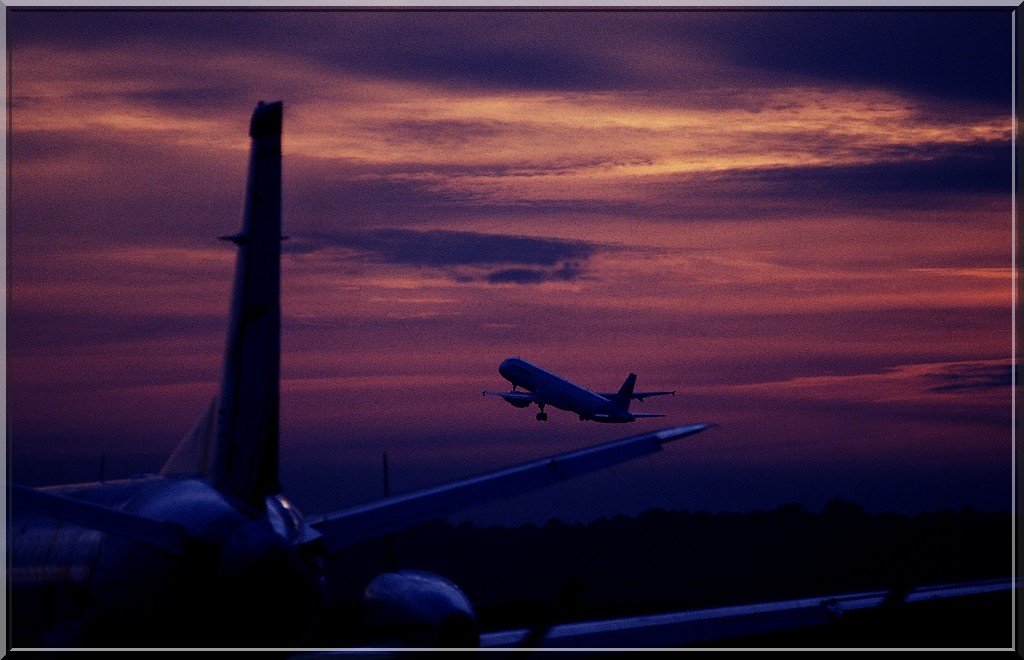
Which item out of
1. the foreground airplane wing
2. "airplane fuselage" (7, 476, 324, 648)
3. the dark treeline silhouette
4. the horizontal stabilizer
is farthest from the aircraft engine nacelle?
the dark treeline silhouette

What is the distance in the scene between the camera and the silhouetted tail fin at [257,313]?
599 inches

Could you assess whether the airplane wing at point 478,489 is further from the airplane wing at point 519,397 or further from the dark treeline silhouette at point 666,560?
the airplane wing at point 519,397

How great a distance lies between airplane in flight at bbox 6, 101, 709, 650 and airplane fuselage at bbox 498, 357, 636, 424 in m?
64.6

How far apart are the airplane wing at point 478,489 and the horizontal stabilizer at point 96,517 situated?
4.74ft

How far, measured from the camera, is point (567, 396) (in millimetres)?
83125

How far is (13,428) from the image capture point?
1731 centimetres

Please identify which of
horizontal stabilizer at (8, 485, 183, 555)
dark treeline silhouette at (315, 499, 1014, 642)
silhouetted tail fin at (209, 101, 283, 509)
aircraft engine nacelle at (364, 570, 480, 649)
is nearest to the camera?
horizontal stabilizer at (8, 485, 183, 555)

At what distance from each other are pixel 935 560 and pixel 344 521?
71.7ft

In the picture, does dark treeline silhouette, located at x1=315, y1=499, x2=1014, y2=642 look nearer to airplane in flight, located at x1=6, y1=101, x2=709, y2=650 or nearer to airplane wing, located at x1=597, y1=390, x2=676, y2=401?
airplane in flight, located at x1=6, y1=101, x2=709, y2=650

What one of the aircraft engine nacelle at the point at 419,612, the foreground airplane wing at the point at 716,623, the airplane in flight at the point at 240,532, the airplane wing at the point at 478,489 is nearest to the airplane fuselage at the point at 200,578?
the airplane in flight at the point at 240,532

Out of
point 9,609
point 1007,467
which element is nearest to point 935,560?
point 1007,467

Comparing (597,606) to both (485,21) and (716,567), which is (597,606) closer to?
(716,567)

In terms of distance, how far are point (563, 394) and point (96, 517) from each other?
71.2 meters

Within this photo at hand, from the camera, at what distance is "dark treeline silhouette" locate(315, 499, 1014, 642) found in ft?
107
